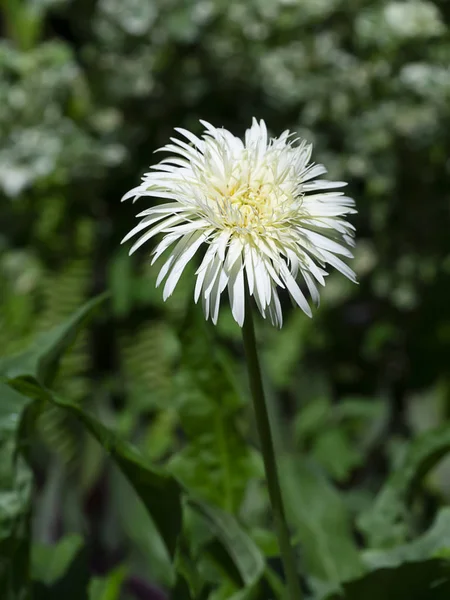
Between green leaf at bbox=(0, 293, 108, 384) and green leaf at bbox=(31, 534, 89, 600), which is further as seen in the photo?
green leaf at bbox=(31, 534, 89, 600)

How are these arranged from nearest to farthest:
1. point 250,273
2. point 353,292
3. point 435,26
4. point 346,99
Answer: point 250,273, point 435,26, point 346,99, point 353,292

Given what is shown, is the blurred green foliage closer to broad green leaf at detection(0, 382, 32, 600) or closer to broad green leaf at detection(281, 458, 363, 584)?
broad green leaf at detection(281, 458, 363, 584)

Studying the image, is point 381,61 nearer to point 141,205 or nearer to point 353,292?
point 353,292

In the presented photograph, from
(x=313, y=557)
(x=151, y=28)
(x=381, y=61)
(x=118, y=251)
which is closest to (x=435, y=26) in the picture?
(x=381, y=61)

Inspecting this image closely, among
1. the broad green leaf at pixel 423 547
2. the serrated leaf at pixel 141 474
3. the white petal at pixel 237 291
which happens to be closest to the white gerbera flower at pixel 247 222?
the white petal at pixel 237 291

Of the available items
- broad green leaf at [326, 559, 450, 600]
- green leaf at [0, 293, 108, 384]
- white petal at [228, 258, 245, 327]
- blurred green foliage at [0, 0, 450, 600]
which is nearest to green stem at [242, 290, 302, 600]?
white petal at [228, 258, 245, 327]
